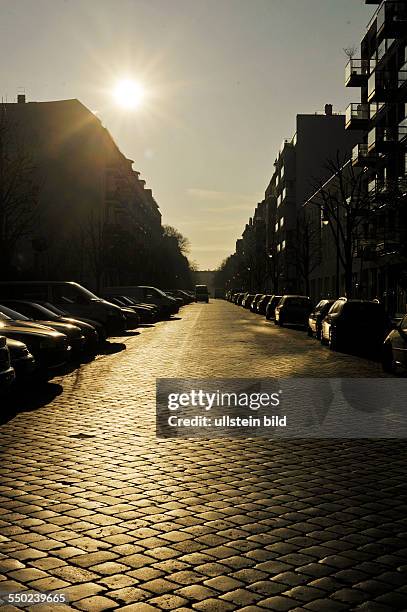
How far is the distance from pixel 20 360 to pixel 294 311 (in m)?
27.9

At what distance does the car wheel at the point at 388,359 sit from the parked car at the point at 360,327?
17.8ft

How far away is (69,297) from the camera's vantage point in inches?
972

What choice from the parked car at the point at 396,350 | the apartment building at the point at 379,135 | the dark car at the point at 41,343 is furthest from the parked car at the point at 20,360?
the apartment building at the point at 379,135

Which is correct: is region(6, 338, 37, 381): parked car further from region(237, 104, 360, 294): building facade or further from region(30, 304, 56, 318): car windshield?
region(237, 104, 360, 294): building facade

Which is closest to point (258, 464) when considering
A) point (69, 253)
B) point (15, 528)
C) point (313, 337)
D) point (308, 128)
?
point (15, 528)

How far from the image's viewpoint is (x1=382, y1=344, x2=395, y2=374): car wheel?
15559 millimetres

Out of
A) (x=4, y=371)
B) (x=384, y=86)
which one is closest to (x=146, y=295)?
(x=384, y=86)

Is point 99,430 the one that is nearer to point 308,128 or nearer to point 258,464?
point 258,464

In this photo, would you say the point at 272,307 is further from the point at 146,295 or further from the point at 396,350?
the point at 396,350

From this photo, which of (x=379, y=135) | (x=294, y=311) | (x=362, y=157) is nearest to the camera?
(x=294, y=311)

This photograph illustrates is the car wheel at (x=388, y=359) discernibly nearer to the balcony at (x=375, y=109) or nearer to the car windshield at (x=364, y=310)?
the car windshield at (x=364, y=310)

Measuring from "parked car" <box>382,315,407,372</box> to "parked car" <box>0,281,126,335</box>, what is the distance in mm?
9723

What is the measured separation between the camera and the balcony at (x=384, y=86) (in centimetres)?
4616

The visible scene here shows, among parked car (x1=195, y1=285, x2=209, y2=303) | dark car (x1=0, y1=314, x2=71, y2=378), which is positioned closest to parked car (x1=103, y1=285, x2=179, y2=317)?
dark car (x1=0, y1=314, x2=71, y2=378)
